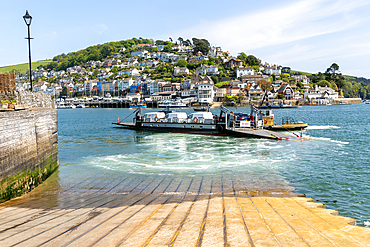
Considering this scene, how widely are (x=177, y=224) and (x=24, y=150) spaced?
8.45m

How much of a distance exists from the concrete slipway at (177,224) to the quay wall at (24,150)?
98cm

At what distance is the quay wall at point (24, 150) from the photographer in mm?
9383

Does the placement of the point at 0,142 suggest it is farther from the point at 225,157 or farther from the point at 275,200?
the point at 225,157

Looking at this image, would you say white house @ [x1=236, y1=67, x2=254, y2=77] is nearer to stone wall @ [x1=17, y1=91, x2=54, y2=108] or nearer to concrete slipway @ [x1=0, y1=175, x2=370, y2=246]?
stone wall @ [x1=17, y1=91, x2=54, y2=108]

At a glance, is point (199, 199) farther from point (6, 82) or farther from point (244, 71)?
point (244, 71)

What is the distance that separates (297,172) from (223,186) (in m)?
6.16

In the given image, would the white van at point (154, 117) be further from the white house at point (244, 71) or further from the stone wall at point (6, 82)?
A: the white house at point (244, 71)

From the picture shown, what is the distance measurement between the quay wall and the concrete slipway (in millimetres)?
978

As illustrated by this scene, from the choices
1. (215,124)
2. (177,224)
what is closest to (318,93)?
(215,124)

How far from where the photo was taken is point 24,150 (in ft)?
35.9

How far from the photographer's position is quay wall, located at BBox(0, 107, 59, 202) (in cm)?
938

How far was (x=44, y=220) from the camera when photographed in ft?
22.5

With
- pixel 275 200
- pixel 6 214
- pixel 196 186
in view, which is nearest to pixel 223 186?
pixel 196 186

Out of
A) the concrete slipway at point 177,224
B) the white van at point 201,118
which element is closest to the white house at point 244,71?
the white van at point 201,118
